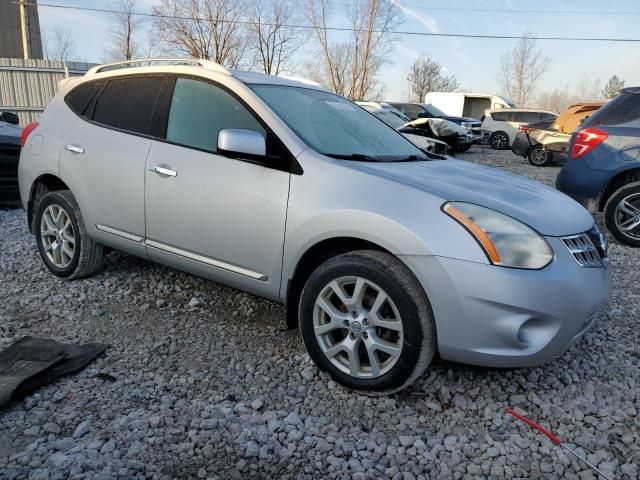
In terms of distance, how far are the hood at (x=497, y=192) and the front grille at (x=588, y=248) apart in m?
0.04

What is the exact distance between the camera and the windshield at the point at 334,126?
312 cm

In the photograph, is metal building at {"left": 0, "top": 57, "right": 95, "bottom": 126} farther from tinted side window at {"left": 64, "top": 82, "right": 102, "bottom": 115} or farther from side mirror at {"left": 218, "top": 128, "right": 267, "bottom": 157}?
side mirror at {"left": 218, "top": 128, "right": 267, "bottom": 157}

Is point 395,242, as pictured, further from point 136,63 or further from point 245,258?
point 136,63

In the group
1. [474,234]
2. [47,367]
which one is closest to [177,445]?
[47,367]

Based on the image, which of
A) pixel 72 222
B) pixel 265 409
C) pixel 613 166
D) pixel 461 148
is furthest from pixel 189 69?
pixel 461 148

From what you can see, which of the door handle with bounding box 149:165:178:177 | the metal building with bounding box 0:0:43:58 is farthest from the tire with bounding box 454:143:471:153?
the metal building with bounding box 0:0:43:58

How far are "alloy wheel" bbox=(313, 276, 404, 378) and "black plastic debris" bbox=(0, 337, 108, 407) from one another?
1413 millimetres

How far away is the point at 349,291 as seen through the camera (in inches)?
108

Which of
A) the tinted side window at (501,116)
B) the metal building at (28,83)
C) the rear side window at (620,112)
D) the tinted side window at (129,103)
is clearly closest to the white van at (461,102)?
the tinted side window at (501,116)

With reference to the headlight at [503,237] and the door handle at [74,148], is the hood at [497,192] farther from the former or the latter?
the door handle at [74,148]

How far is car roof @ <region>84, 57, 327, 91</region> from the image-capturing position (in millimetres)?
3420

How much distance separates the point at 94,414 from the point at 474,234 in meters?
2.03

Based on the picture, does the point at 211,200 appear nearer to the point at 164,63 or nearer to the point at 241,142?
the point at 241,142

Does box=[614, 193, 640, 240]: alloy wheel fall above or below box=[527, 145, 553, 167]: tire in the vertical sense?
above
